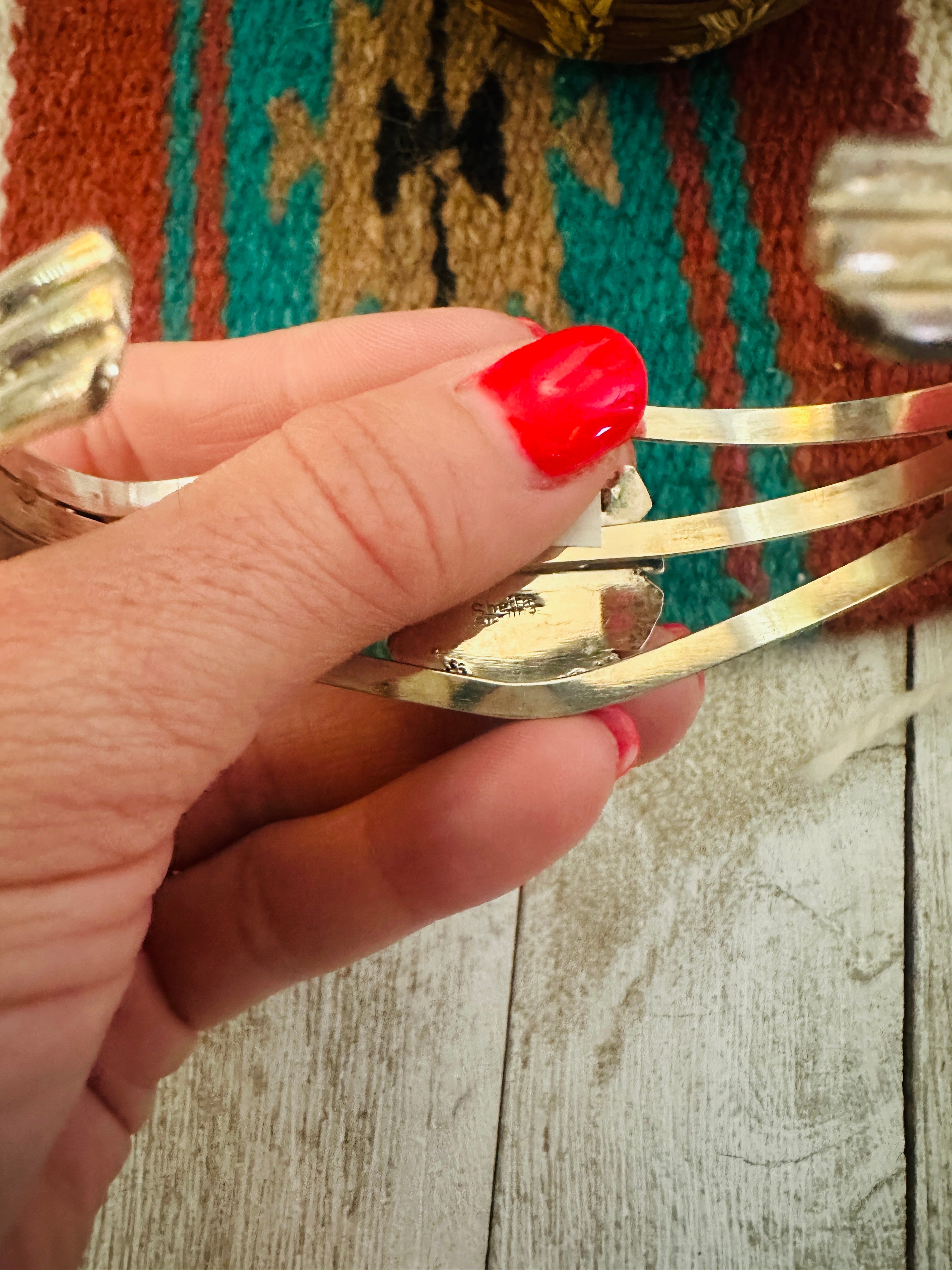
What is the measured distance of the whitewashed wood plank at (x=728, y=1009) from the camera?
13.6 inches

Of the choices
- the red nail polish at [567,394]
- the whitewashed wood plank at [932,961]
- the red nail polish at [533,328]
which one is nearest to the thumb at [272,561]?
the red nail polish at [567,394]

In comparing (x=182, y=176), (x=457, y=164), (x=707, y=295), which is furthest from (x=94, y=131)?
(x=707, y=295)

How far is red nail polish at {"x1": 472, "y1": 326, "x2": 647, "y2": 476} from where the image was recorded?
0.74ft

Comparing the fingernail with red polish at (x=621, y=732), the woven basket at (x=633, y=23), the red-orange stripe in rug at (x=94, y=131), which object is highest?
the red-orange stripe in rug at (x=94, y=131)

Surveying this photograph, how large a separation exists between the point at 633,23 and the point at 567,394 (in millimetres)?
221

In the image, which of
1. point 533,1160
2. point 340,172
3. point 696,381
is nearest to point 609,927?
point 533,1160

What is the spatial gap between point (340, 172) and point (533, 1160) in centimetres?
39

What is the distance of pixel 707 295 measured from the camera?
0.40 m

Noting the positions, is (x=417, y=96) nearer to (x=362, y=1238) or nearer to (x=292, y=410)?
(x=292, y=410)

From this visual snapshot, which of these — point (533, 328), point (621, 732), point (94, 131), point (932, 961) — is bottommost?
point (932, 961)

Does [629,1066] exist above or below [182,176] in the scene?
below

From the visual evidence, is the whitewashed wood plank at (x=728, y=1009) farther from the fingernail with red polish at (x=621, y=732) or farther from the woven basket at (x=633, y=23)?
the woven basket at (x=633, y=23)

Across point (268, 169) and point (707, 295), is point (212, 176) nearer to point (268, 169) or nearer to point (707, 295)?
point (268, 169)

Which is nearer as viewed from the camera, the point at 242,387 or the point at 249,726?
the point at 249,726
